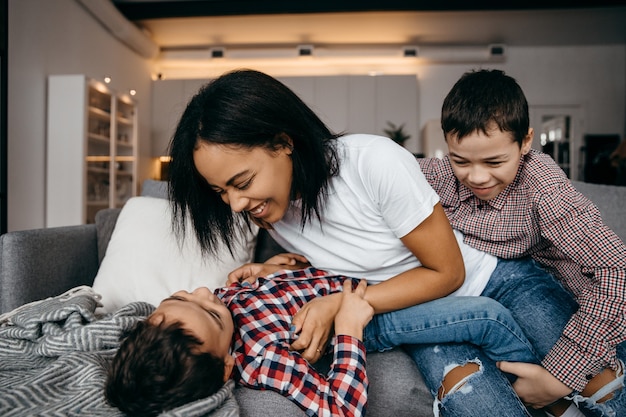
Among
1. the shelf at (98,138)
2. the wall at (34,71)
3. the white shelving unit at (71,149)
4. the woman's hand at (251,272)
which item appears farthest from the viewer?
the shelf at (98,138)

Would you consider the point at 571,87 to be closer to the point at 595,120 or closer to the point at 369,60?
the point at 595,120

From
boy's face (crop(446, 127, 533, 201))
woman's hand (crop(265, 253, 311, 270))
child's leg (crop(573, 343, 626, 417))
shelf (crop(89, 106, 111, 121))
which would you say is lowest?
child's leg (crop(573, 343, 626, 417))

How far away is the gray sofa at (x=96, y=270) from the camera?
46.3 inches

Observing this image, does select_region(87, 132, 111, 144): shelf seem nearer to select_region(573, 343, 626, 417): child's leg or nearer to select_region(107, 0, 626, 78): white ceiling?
select_region(107, 0, 626, 78): white ceiling

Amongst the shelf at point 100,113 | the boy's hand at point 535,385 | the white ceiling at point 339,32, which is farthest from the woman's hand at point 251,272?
the white ceiling at point 339,32

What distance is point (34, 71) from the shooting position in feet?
14.0

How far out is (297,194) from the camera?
123 centimetres

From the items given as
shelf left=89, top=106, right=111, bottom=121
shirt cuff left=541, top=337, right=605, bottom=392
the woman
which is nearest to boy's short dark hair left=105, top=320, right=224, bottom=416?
the woman

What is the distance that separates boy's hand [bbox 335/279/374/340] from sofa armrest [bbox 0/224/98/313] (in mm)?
1112

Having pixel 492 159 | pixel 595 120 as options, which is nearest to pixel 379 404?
pixel 492 159

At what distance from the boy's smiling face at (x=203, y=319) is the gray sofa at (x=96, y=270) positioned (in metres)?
0.13

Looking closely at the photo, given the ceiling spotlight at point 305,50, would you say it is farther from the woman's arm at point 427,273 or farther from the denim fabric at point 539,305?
the woman's arm at point 427,273

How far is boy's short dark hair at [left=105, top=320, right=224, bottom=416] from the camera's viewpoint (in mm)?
890

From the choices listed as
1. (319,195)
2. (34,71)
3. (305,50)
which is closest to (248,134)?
(319,195)
